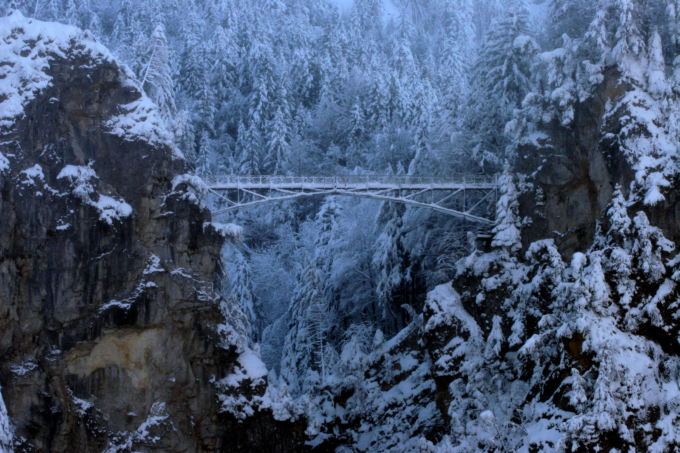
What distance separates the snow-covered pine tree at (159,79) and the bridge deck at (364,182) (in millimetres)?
5777

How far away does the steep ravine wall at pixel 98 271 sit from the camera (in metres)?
26.9

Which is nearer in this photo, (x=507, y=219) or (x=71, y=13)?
(x=507, y=219)

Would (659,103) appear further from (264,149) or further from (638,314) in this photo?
(264,149)

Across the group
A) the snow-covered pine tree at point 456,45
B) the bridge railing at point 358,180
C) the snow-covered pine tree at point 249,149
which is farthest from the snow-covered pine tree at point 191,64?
the bridge railing at point 358,180

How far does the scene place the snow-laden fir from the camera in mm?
23656

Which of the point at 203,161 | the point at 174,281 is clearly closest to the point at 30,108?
the point at 174,281

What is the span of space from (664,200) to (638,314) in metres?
4.45

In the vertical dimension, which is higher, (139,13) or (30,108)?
(139,13)

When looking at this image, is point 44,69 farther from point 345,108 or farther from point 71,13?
point 71,13

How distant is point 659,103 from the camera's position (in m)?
27.1

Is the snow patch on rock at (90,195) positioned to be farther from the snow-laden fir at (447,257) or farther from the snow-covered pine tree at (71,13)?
the snow-covered pine tree at (71,13)

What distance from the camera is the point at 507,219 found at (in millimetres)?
30188

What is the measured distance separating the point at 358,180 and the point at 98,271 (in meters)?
12.0

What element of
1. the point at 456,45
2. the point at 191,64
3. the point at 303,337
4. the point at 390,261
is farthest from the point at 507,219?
the point at 456,45
